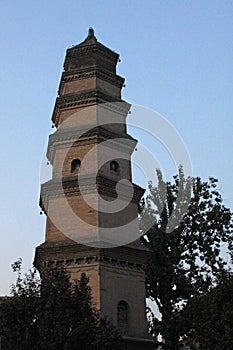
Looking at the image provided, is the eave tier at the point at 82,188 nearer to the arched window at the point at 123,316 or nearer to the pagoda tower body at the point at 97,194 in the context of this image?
the pagoda tower body at the point at 97,194

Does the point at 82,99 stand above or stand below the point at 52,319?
above

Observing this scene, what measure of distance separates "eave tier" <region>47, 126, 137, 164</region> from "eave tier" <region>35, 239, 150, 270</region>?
390cm

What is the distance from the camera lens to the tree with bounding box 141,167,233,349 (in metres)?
25.8

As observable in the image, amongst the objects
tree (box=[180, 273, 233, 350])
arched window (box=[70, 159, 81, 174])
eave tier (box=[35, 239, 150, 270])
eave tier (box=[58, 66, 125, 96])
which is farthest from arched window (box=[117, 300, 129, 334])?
eave tier (box=[58, 66, 125, 96])

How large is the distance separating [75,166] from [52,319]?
24.8ft

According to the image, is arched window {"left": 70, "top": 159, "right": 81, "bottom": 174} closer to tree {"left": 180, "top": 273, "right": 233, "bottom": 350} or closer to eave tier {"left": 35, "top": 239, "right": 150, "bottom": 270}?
eave tier {"left": 35, "top": 239, "right": 150, "bottom": 270}

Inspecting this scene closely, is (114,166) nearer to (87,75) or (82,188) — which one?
(82,188)

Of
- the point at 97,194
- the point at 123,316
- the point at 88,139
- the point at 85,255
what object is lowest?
the point at 123,316

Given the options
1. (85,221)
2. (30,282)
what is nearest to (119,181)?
(85,221)

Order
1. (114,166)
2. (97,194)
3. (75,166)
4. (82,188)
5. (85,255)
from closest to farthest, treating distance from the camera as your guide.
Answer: (85,255) < (97,194) < (82,188) < (75,166) < (114,166)

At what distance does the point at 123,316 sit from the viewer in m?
19.4

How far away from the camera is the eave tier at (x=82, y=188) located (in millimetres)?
20875

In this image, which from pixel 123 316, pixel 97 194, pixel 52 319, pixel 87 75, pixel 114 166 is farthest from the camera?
pixel 87 75

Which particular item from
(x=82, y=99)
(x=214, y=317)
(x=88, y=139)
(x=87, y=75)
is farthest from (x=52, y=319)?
(x=87, y=75)
